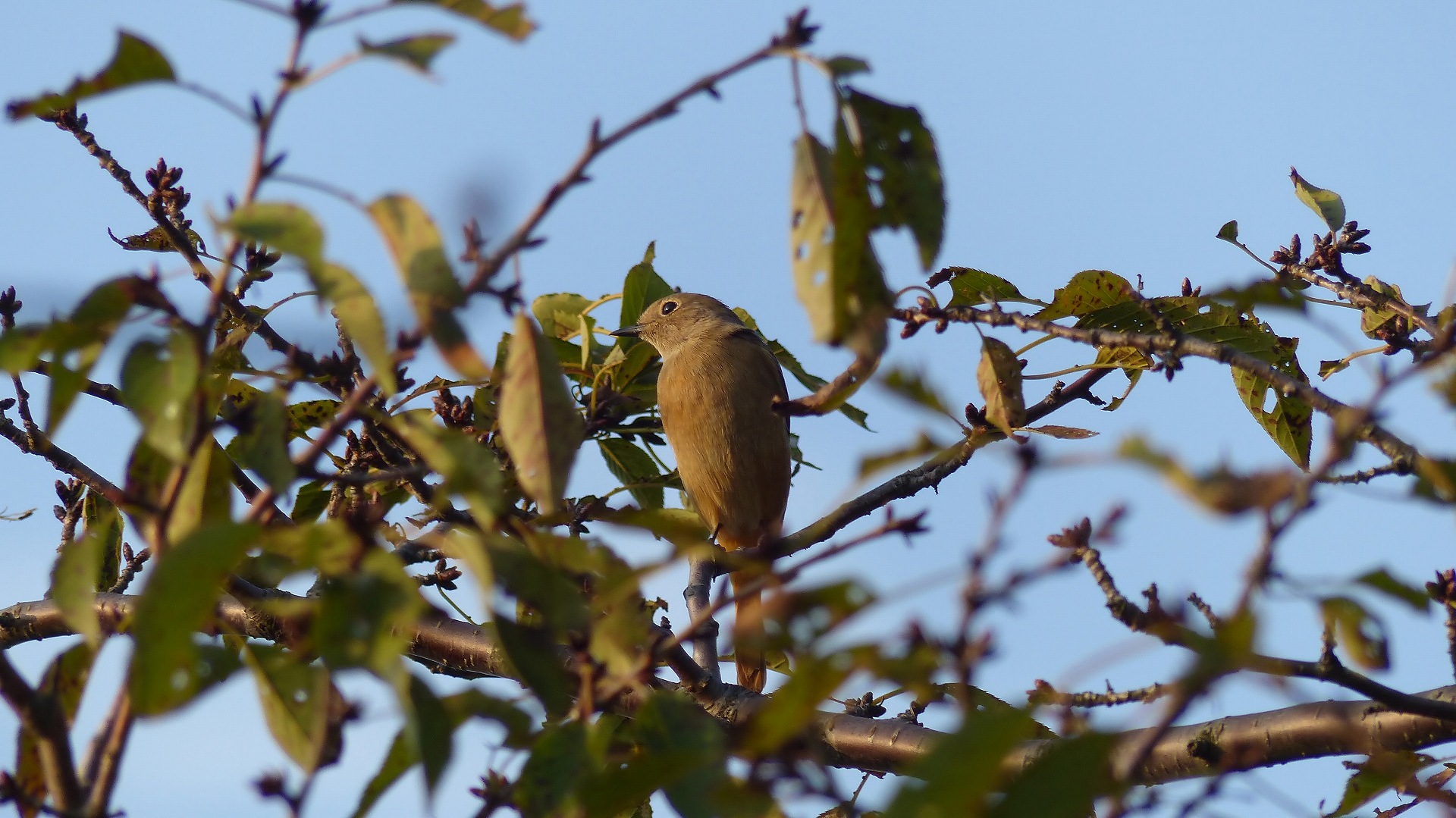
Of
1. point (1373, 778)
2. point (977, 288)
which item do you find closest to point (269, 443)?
point (1373, 778)

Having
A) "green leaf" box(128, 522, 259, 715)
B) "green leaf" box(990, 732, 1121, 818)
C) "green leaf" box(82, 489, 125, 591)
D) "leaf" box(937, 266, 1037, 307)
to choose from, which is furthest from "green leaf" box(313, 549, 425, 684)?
"green leaf" box(82, 489, 125, 591)

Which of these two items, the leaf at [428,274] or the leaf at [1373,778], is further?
the leaf at [1373,778]

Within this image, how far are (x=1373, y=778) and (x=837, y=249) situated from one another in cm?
118

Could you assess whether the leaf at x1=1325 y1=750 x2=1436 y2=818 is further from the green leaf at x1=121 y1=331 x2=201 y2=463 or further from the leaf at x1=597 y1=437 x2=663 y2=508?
the leaf at x1=597 y1=437 x2=663 y2=508

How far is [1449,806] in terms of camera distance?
1.60 m

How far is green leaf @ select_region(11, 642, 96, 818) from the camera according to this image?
1.62 meters

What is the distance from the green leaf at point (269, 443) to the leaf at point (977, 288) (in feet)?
6.63

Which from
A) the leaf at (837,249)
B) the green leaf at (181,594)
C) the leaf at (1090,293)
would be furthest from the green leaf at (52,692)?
the leaf at (1090,293)

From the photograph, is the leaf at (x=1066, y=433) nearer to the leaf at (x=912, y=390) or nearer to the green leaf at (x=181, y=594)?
the leaf at (x=912, y=390)

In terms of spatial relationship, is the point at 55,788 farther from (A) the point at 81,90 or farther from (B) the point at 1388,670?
(B) the point at 1388,670

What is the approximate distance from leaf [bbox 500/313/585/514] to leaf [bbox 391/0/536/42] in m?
0.33

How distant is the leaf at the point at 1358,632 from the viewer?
1.38 meters

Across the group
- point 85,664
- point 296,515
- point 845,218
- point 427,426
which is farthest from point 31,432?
point 845,218

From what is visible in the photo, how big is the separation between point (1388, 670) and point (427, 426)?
117 cm
